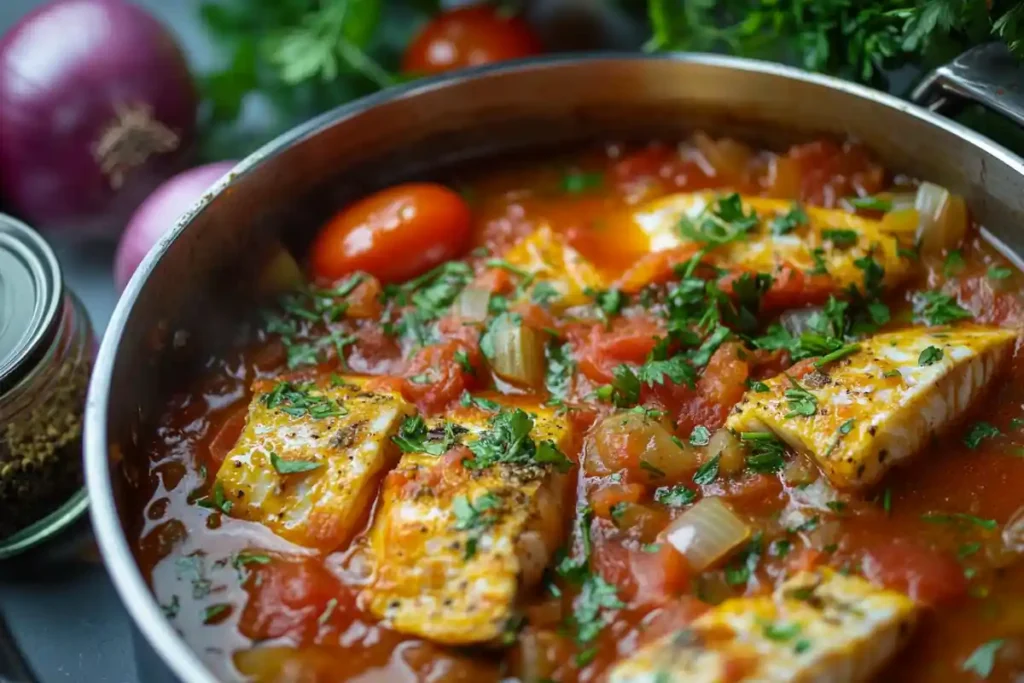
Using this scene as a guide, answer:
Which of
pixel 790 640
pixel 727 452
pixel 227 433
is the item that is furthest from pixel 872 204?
pixel 227 433

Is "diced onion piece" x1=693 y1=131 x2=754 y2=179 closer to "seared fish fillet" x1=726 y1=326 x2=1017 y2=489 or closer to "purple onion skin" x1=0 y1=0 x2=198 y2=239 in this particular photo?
"seared fish fillet" x1=726 y1=326 x2=1017 y2=489

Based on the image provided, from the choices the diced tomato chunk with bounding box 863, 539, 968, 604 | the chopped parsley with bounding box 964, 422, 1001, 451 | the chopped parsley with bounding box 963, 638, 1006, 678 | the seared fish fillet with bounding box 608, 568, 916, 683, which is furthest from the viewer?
the chopped parsley with bounding box 964, 422, 1001, 451

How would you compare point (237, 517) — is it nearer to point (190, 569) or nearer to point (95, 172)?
point (190, 569)

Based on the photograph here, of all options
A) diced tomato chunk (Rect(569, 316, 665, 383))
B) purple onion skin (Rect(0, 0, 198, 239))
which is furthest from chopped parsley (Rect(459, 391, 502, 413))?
purple onion skin (Rect(0, 0, 198, 239))

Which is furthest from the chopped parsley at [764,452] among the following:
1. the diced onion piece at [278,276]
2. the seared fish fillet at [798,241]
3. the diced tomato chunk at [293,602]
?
the diced onion piece at [278,276]

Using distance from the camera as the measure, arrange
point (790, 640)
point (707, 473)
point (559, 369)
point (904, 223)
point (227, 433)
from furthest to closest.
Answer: point (904, 223) → point (559, 369) → point (227, 433) → point (707, 473) → point (790, 640)

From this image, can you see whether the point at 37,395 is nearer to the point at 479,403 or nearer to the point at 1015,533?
the point at 479,403
